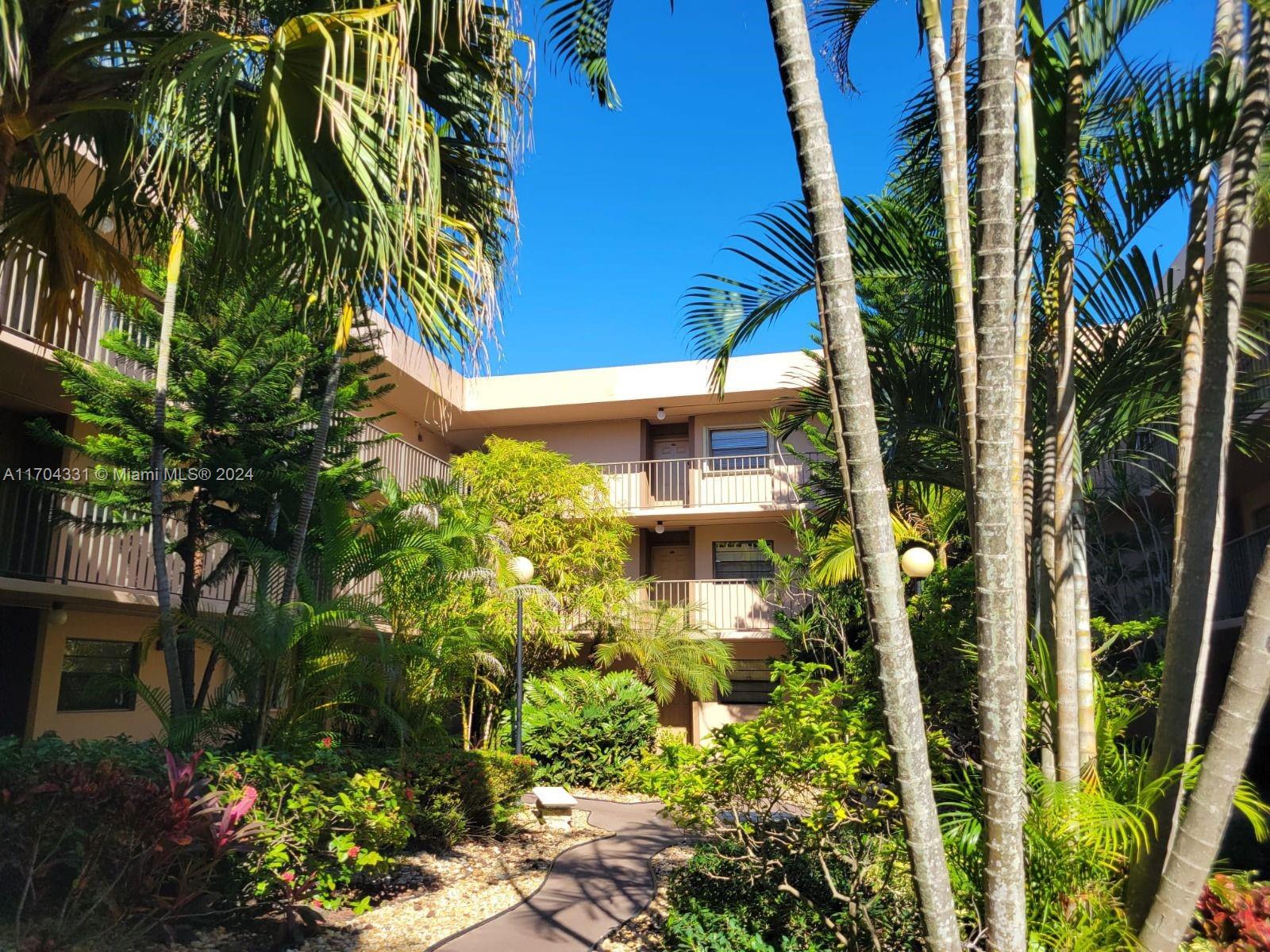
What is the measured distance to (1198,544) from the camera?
15.0ft

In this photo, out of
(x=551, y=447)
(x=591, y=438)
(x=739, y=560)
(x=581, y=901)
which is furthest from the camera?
(x=551, y=447)

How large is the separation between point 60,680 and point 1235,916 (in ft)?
40.2

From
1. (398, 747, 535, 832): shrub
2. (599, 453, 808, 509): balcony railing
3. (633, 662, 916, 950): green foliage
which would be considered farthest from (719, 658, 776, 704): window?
(633, 662, 916, 950): green foliage

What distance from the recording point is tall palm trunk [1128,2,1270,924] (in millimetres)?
4562

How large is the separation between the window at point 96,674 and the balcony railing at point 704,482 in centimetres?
951

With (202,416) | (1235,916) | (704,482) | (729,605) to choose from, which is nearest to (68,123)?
(202,416)

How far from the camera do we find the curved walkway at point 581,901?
6.75 metres

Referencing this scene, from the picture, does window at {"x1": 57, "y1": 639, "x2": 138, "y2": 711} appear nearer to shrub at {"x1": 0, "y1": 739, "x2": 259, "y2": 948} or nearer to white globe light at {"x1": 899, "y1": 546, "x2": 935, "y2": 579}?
shrub at {"x1": 0, "y1": 739, "x2": 259, "y2": 948}

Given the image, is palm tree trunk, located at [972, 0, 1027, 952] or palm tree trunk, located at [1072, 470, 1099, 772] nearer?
palm tree trunk, located at [972, 0, 1027, 952]

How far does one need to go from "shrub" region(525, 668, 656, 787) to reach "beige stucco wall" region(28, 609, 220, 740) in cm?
523

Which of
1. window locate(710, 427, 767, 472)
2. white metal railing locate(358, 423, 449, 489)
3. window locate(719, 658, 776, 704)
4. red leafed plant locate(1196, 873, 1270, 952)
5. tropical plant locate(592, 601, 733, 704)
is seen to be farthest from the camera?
window locate(710, 427, 767, 472)

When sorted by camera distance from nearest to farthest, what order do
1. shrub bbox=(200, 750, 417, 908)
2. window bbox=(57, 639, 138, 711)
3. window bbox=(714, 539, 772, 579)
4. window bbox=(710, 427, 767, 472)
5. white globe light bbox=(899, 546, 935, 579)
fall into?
shrub bbox=(200, 750, 417, 908), white globe light bbox=(899, 546, 935, 579), window bbox=(57, 639, 138, 711), window bbox=(714, 539, 772, 579), window bbox=(710, 427, 767, 472)

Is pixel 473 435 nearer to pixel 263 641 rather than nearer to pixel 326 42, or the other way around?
pixel 263 641

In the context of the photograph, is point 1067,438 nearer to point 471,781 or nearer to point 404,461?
point 471,781
